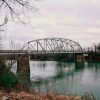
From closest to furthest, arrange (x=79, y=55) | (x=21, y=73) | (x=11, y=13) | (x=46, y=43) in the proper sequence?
1. (x=11, y=13)
2. (x=21, y=73)
3. (x=46, y=43)
4. (x=79, y=55)

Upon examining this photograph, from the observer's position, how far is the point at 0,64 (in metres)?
11.9

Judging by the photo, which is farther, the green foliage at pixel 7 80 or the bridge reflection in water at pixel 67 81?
the bridge reflection in water at pixel 67 81

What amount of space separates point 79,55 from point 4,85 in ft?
471

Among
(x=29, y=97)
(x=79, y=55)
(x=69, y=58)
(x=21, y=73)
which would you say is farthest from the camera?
(x=69, y=58)

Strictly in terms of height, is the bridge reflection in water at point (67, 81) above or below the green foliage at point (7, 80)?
below

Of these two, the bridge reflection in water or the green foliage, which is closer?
the green foliage

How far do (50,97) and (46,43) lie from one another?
397 feet

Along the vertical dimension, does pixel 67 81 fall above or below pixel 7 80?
below

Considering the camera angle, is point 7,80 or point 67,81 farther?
point 67,81

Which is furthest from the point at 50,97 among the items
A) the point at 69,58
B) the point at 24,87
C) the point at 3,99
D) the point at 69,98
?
the point at 69,58

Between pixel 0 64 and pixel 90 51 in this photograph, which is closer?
pixel 0 64

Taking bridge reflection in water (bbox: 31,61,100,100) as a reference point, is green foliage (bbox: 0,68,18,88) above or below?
above

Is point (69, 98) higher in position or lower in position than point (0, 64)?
lower

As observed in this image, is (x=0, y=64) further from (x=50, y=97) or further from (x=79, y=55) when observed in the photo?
(x=79, y=55)
